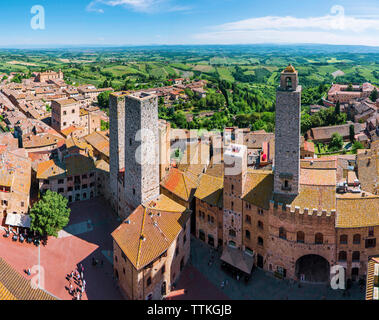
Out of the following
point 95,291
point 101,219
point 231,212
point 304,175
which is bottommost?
point 95,291

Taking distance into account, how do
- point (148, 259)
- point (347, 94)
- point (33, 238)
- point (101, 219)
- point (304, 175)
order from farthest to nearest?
point (347, 94)
point (101, 219)
point (33, 238)
point (304, 175)
point (148, 259)

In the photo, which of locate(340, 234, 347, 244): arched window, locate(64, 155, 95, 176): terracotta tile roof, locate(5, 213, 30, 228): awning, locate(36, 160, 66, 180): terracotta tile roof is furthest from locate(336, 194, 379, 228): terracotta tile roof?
locate(36, 160, 66, 180): terracotta tile roof

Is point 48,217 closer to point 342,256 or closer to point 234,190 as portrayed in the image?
point 234,190

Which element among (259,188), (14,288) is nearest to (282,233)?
(259,188)

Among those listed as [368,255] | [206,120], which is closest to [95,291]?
[368,255]

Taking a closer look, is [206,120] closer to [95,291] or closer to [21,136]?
[21,136]

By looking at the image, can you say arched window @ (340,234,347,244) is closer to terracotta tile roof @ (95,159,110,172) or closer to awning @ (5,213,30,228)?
terracotta tile roof @ (95,159,110,172)
